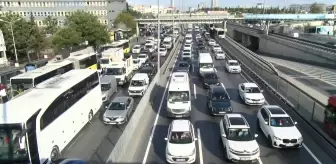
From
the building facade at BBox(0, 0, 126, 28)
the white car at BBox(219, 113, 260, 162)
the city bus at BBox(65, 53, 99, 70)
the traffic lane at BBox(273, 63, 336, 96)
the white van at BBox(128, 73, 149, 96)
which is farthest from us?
the building facade at BBox(0, 0, 126, 28)

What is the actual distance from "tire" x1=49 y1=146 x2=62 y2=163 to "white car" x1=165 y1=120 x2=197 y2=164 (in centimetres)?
539

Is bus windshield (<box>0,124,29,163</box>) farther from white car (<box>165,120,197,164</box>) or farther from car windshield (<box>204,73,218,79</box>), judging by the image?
car windshield (<box>204,73,218,79</box>)

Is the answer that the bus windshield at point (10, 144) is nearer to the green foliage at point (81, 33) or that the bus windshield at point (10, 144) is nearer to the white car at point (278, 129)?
the white car at point (278, 129)

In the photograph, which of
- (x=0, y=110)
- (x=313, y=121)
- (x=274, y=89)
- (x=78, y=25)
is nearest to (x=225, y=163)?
(x=313, y=121)

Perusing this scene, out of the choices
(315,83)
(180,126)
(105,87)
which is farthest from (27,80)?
(315,83)

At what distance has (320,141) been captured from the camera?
15625 mm

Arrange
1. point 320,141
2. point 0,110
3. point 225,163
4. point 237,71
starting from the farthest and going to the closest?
point 237,71 < point 320,141 < point 225,163 < point 0,110

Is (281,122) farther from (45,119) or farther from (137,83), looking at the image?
(137,83)

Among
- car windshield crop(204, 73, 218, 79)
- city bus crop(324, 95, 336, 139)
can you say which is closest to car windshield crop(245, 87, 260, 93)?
car windshield crop(204, 73, 218, 79)

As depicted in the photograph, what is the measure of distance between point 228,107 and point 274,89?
24.9 feet

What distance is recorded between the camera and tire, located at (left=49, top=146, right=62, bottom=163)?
45.1 ft

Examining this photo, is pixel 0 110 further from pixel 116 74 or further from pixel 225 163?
pixel 116 74

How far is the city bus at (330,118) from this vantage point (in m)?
14.9

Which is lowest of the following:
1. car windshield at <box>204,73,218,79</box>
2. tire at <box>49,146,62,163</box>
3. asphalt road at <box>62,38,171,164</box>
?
asphalt road at <box>62,38,171,164</box>
